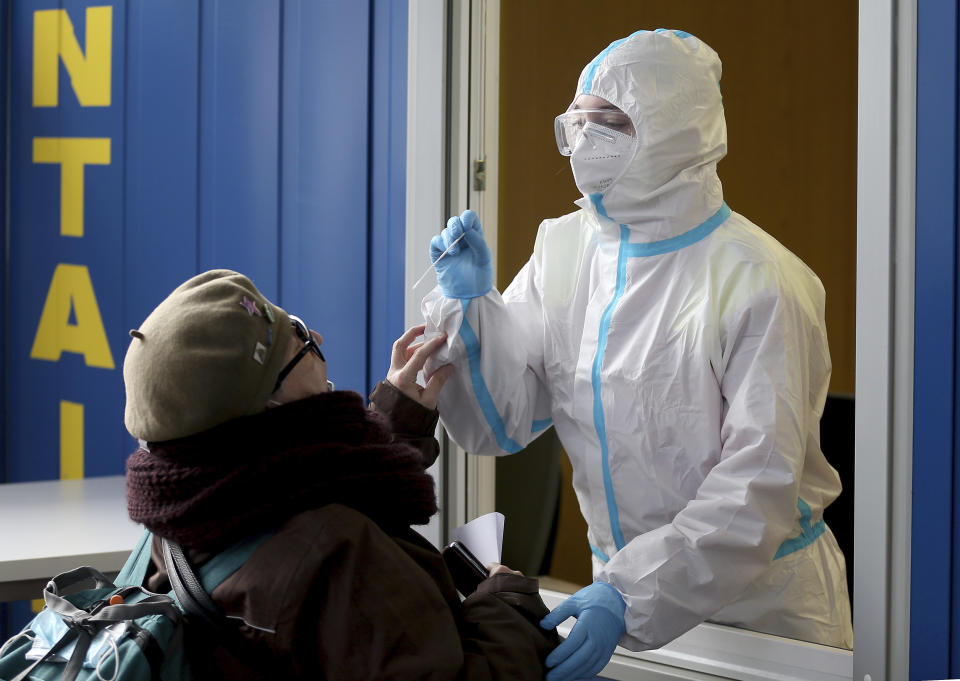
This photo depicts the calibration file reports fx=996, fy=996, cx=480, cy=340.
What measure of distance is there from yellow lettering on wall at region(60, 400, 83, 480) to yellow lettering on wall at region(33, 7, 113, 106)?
94 cm

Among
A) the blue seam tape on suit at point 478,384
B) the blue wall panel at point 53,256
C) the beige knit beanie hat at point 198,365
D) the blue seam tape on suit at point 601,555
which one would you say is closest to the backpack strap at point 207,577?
the beige knit beanie hat at point 198,365

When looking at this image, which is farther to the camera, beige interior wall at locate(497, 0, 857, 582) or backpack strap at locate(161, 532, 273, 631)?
beige interior wall at locate(497, 0, 857, 582)

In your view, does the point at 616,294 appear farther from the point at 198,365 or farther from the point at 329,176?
the point at 329,176

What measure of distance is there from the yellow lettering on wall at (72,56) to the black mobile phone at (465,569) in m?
2.09

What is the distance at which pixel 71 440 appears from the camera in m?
3.12

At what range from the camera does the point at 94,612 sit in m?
1.17

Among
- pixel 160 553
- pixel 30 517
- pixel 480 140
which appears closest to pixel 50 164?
pixel 30 517

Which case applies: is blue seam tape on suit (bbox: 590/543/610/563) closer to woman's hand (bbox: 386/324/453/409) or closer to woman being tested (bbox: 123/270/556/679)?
woman's hand (bbox: 386/324/453/409)

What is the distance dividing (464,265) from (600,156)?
0.30 m

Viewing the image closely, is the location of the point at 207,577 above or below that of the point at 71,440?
above

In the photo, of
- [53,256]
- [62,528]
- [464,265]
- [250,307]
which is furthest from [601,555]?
[53,256]

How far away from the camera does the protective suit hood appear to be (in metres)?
1.66

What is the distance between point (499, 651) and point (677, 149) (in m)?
0.88

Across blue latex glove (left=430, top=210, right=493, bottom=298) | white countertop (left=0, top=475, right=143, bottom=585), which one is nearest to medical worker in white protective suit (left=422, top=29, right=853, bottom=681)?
blue latex glove (left=430, top=210, right=493, bottom=298)
